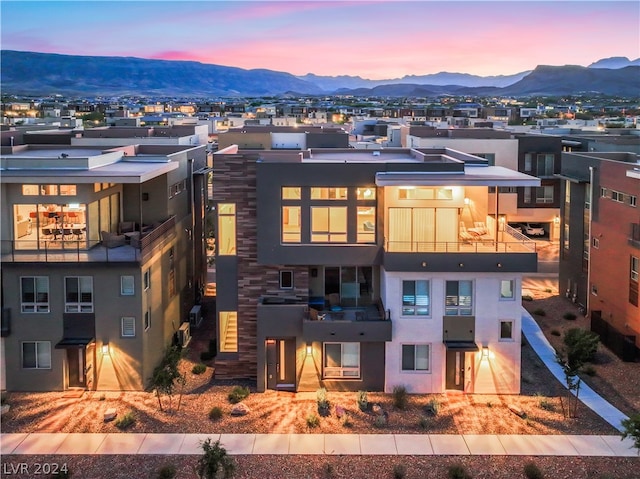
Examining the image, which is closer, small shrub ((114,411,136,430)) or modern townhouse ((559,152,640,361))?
small shrub ((114,411,136,430))

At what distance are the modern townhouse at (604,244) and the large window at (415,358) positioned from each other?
911 centimetres

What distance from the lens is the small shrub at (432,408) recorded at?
70.1 feet

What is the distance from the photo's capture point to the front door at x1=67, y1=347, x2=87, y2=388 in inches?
887

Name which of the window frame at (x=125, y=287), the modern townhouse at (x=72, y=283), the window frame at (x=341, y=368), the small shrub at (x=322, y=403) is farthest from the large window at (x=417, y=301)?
the window frame at (x=125, y=287)

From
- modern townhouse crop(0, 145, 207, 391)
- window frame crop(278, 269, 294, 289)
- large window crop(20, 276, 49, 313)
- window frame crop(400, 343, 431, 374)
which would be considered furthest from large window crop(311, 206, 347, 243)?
large window crop(20, 276, 49, 313)

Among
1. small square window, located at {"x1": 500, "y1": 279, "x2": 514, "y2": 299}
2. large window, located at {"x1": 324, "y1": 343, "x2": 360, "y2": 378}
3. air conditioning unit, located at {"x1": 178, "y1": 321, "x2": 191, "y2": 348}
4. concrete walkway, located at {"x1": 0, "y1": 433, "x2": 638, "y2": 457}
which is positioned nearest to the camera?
concrete walkway, located at {"x1": 0, "y1": 433, "x2": 638, "y2": 457}

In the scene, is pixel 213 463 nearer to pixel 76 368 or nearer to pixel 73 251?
pixel 76 368

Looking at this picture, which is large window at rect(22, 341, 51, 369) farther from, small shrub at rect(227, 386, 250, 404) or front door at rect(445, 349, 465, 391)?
front door at rect(445, 349, 465, 391)

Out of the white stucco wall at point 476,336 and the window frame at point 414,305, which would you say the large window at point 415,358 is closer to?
the white stucco wall at point 476,336

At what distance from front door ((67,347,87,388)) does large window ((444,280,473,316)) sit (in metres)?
12.9

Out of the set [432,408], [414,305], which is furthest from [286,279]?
[432,408]

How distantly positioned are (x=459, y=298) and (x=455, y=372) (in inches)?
105

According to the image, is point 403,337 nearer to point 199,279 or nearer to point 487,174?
point 487,174

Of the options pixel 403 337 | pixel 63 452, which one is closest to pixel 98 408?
pixel 63 452
